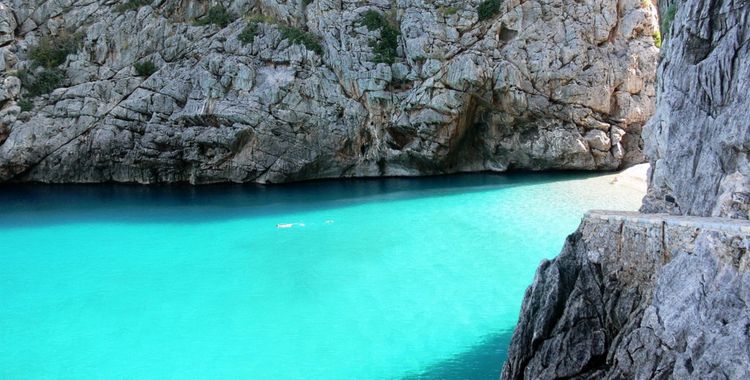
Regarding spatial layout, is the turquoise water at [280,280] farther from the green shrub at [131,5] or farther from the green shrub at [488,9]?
the green shrub at [131,5]

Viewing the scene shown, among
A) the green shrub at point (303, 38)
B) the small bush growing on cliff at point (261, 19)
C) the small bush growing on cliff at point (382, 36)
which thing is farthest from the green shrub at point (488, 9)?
the small bush growing on cliff at point (261, 19)

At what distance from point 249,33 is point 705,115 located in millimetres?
26964

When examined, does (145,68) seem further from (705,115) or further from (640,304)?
(640,304)

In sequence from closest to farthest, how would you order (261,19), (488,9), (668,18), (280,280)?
(668,18) < (280,280) < (488,9) < (261,19)

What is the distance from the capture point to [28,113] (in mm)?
32250

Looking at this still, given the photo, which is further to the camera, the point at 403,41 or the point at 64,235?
the point at 403,41

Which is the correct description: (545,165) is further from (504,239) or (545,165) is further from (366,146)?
(504,239)

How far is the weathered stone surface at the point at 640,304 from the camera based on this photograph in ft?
20.8

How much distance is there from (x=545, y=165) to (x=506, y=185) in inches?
173

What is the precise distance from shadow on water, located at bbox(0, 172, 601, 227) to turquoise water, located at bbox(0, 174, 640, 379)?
0.67 ft

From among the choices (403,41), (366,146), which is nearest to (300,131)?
(366,146)

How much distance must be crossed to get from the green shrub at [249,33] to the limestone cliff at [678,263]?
Answer: 2488 centimetres

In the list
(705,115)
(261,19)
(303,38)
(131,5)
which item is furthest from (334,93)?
(705,115)

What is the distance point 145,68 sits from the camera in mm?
32656
